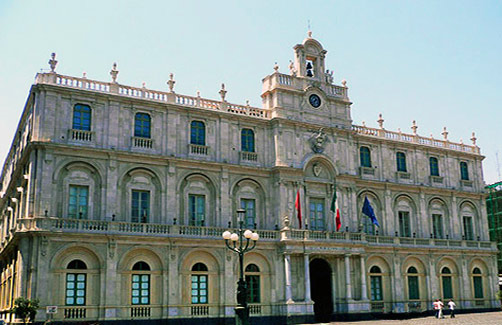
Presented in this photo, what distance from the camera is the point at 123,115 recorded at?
38.3 meters

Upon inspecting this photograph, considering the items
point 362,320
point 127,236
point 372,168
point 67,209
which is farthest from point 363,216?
point 67,209

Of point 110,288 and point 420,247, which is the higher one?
point 420,247

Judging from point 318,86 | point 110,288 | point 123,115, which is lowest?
point 110,288


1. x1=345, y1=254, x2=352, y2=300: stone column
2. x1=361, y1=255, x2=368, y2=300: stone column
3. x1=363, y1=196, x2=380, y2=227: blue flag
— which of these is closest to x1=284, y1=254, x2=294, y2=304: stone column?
x1=345, y1=254, x2=352, y2=300: stone column

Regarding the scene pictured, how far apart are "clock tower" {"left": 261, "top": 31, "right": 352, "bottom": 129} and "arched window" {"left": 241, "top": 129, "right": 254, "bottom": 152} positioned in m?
2.43

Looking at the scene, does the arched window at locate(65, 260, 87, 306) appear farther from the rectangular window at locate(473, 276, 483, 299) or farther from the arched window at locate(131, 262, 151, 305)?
the rectangular window at locate(473, 276, 483, 299)

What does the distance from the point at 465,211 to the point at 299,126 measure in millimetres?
19910

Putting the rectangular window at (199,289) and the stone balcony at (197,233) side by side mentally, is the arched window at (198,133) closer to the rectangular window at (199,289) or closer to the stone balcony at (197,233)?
the stone balcony at (197,233)

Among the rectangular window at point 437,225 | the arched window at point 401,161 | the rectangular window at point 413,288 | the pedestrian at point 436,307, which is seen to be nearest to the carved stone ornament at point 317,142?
the arched window at point 401,161

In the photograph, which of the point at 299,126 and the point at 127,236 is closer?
the point at 127,236

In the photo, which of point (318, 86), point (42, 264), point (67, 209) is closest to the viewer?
point (42, 264)

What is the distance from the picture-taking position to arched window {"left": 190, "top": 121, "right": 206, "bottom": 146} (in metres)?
40.6

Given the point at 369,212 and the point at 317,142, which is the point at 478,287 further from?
the point at 317,142

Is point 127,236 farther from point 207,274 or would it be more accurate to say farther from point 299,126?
point 299,126
